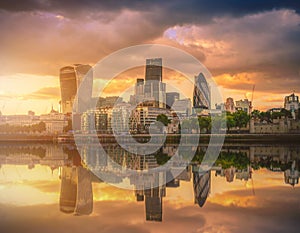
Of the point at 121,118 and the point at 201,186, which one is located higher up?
the point at 121,118

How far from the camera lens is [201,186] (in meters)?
20.5

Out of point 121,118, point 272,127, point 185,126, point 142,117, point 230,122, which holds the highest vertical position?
point 142,117

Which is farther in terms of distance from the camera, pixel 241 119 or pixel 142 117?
pixel 142 117

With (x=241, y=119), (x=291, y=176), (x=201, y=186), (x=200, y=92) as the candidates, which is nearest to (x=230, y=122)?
(x=241, y=119)

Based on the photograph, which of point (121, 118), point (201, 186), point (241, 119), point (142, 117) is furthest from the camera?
point (121, 118)

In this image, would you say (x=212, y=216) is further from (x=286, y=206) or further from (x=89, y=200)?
(x=89, y=200)

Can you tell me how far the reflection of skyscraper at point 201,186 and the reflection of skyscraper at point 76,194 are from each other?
4297 millimetres

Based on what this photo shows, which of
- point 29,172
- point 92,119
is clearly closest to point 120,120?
point 92,119

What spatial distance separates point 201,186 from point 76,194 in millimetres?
6030

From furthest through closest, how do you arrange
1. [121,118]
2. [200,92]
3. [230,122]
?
[200,92], [121,118], [230,122]

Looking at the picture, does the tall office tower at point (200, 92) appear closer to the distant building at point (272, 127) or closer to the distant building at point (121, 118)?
the distant building at point (121, 118)

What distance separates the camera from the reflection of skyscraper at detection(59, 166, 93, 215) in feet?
50.1

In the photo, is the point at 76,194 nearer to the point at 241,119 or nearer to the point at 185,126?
the point at 241,119

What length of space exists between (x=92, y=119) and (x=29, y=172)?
6110 inches
